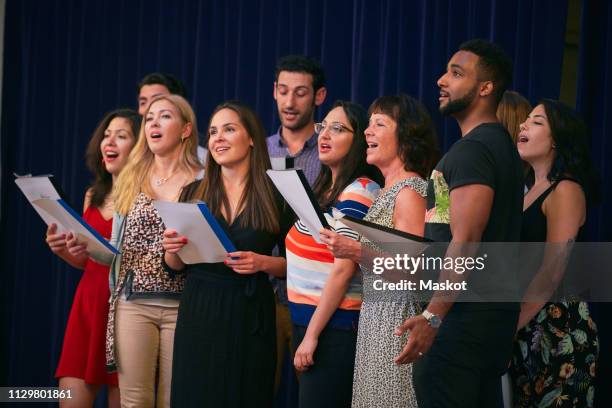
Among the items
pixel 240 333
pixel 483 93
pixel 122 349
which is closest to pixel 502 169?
pixel 483 93

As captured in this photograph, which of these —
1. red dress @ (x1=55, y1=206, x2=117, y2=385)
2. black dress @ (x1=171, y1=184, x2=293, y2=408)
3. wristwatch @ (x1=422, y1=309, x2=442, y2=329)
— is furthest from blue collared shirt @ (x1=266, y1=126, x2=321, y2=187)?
wristwatch @ (x1=422, y1=309, x2=442, y2=329)

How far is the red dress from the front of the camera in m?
3.61

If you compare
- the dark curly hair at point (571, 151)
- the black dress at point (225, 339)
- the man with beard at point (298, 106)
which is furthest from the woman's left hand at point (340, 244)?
the man with beard at point (298, 106)

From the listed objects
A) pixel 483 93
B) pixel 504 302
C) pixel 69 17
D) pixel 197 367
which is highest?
pixel 69 17

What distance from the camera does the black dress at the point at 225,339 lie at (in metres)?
3.06

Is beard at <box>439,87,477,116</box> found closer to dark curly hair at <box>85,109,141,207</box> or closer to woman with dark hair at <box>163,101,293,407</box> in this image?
woman with dark hair at <box>163,101,293,407</box>

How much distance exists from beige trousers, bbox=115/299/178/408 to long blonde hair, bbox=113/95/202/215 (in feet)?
1.41

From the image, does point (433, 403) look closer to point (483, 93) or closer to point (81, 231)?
point (483, 93)

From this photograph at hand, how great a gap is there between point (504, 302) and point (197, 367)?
1191 millimetres

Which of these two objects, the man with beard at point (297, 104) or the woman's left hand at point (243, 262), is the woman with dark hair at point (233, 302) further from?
the man with beard at point (297, 104)

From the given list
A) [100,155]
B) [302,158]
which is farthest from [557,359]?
[100,155]

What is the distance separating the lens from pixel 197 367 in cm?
307

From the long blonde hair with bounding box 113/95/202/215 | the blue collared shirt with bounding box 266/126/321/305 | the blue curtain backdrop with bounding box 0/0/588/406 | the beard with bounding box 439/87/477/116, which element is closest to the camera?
the beard with bounding box 439/87/477/116

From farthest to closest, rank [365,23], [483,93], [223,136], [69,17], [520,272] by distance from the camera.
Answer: [69,17] → [365,23] → [223,136] → [520,272] → [483,93]
